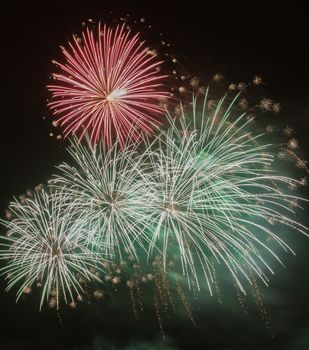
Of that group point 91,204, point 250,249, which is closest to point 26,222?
point 91,204

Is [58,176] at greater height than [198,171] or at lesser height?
greater

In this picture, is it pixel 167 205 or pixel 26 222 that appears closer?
pixel 167 205

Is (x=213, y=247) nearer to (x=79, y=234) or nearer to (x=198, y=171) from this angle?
(x=198, y=171)

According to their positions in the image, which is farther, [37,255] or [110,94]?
[37,255]

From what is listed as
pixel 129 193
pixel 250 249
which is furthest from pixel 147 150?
pixel 250 249

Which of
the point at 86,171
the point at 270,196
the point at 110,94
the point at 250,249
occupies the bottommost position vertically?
the point at 250,249

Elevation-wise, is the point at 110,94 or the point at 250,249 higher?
the point at 110,94

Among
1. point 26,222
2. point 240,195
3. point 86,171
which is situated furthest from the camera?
point 26,222

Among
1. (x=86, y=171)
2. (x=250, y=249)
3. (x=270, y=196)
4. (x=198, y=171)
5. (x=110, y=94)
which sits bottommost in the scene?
(x=250, y=249)

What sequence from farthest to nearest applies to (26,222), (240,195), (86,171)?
(26,222)
(86,171)
(240,195)

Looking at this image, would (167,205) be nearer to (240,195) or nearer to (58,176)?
(240,195)
